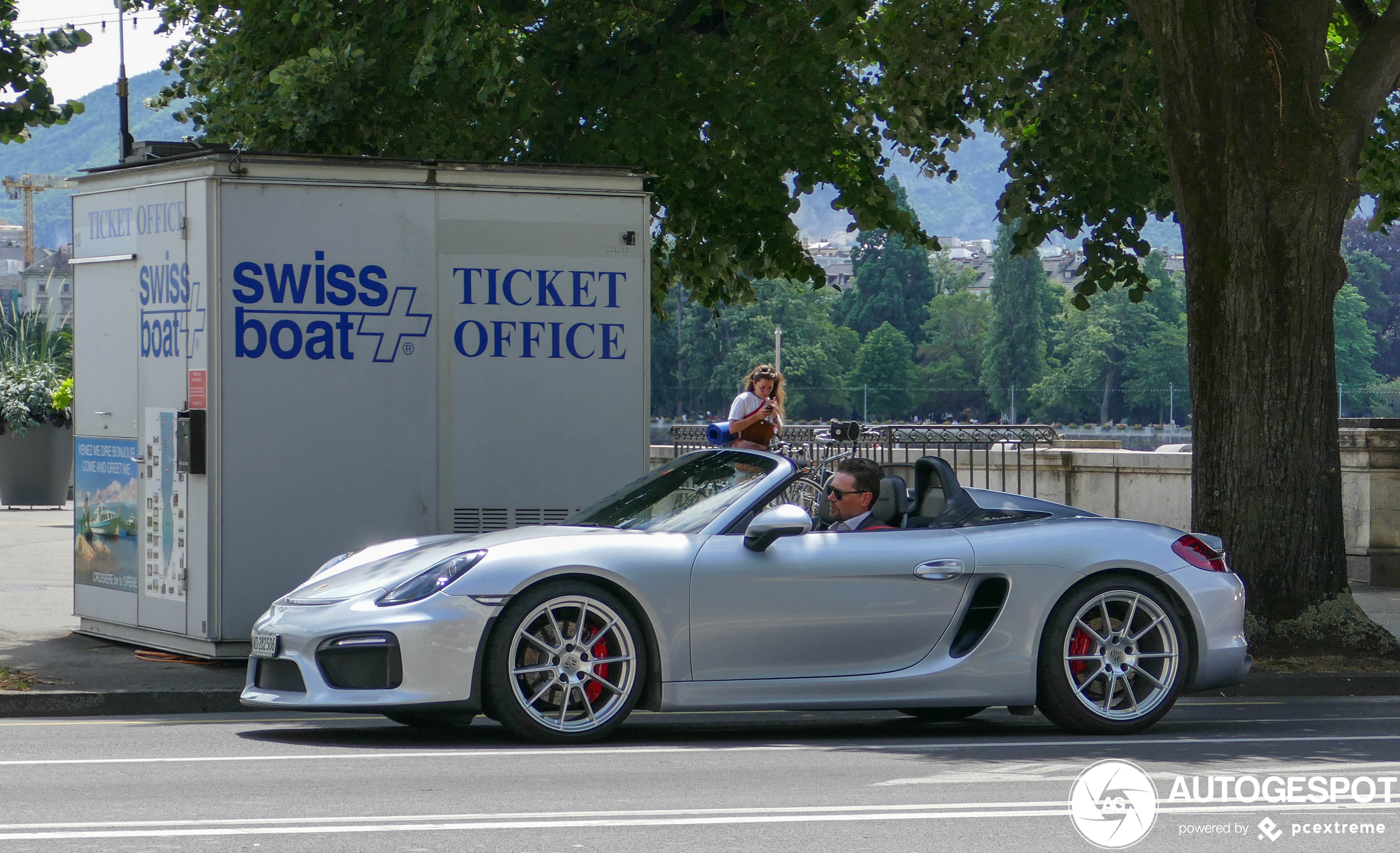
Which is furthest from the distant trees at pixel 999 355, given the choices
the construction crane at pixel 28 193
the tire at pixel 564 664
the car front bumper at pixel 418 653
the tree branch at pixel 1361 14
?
the car front bumper at pixel 418 653

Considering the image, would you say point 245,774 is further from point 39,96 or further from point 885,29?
point 885,29

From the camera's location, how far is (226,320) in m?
9.91

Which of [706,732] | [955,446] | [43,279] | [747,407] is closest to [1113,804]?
[706,732]

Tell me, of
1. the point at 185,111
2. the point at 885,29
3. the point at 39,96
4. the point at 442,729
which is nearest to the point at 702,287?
the point at 885,29

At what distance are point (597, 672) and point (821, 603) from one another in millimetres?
994

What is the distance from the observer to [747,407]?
14.2m

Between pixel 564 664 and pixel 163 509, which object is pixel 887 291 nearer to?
pixel 163 509

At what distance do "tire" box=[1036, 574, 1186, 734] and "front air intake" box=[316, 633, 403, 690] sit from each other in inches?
110

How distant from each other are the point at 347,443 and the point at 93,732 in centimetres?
262

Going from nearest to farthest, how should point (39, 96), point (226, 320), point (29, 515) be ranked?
1. point (226, 320)
2. point (39, 96)
3. point (29, 515)

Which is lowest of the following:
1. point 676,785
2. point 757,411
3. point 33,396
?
point 676,785

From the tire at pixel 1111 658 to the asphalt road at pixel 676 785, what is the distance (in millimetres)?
157

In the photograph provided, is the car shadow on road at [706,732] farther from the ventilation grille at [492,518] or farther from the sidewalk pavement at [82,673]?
the ventilation grille at [492,518]

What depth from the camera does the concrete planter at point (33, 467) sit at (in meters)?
23.8
